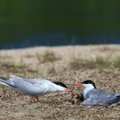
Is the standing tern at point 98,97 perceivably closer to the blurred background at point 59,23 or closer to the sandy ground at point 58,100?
the sandy ground at point 58,100

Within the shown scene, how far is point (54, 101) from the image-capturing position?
28.5 ft

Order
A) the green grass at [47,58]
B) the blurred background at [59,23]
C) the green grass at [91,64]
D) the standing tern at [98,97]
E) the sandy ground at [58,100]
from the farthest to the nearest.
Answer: the blurred background at [59,23] → the green grass at [47,58] → the green grass at [91,64] → the standing tern at [98,97] → the sandy ground at [58,100]

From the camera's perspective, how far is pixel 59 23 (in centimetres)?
2853

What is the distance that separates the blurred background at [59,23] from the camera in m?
23.1

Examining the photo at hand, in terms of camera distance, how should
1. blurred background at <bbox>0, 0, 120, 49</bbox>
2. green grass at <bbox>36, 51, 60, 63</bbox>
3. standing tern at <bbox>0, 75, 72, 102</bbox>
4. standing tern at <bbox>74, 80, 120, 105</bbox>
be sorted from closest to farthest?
standing tern at <bbox>74, 80, 120, 105</bbox> < standing tern at <bbox>0, 75, 72, 102</bbox> < green grass at <bbox>36, 51, 60, 63</bbox> < blurred background at <bbox>0, 0, 120, 49</bbox>

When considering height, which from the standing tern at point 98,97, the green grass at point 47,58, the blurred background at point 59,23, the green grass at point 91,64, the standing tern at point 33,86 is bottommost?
the standing tern at point 98,97

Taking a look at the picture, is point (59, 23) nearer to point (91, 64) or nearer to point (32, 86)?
point (91, 64)

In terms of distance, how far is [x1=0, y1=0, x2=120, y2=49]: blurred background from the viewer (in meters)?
23.1

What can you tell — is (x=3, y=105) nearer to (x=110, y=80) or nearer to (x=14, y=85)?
(x=14, y=85)

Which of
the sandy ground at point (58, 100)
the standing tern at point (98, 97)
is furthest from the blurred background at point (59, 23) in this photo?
the standing tern at point (98, 97)

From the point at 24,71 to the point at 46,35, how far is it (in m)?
12.8

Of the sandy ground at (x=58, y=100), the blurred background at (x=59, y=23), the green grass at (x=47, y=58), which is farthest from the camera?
the blurred background at (x=59, y=23)

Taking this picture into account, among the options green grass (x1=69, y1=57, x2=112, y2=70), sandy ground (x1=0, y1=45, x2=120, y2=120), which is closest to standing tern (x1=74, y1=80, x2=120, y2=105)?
sandy ground (x1=0, y1=45, x2=120, y2=120)

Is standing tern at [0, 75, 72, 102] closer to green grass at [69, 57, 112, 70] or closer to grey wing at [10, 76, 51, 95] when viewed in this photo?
grey wing at [10, 76, 51, 95]
